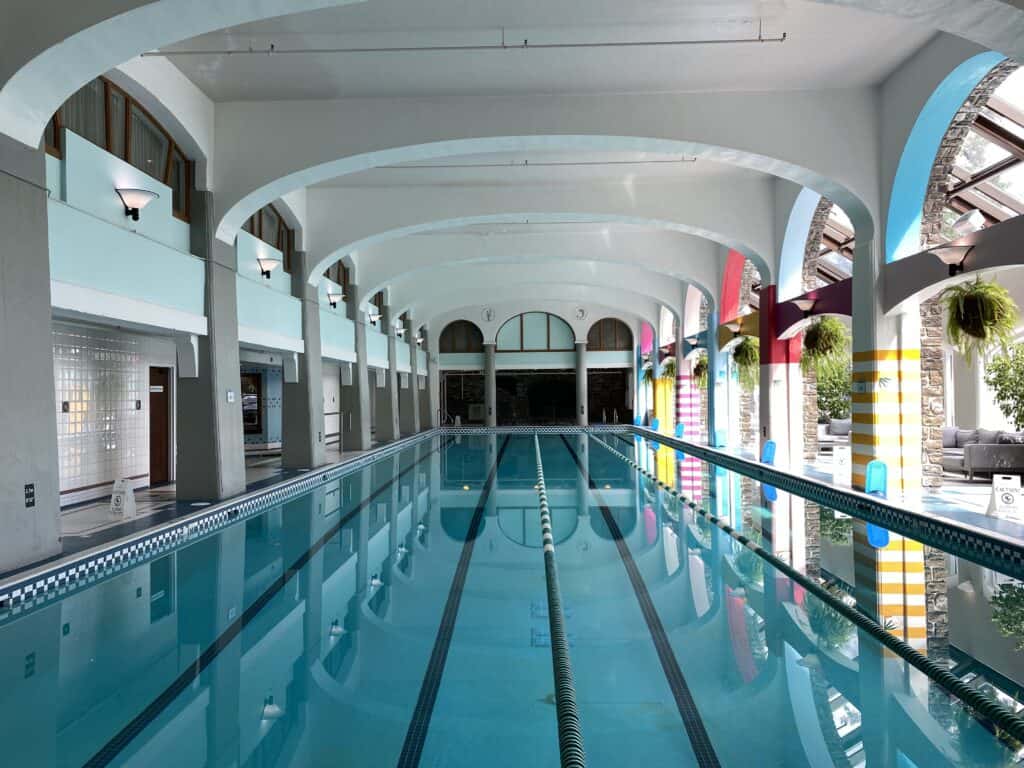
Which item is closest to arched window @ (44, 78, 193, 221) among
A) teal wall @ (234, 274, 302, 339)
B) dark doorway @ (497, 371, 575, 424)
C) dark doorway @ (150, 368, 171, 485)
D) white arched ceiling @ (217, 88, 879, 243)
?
white arched ceiling @ (217, 88, 879, 243)

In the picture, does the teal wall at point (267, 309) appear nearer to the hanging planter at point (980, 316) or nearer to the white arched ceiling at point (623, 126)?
the white arched ceiling at point (623, 126)

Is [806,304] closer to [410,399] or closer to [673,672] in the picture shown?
[673,672]

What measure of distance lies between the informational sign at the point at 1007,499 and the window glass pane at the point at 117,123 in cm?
855

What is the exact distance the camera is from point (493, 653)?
420cm

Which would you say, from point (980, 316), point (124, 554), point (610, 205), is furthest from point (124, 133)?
point (980, 316)

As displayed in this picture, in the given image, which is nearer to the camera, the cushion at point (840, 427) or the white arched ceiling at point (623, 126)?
the white arched ceiling at point (623, 126)

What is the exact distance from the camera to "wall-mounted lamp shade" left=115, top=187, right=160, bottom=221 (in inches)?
269

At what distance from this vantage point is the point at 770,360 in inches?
473

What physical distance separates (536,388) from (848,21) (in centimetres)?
2143

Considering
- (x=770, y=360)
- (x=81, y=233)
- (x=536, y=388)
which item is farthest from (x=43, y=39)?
(x=536, y=388)

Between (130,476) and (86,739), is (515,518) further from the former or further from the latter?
(86,739)

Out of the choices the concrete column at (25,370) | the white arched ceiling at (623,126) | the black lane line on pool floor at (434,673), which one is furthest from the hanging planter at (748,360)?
the concrete column at (25,370)

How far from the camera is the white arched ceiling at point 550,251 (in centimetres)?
1521

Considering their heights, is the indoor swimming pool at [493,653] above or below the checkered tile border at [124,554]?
below
